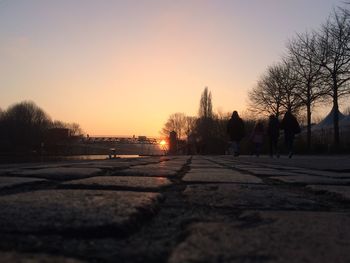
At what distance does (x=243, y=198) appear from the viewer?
2.91 meters

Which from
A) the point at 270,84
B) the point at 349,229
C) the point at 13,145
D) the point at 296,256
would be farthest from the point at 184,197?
the point at 13,145

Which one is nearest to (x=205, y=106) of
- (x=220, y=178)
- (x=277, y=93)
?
(x=277, y=93)

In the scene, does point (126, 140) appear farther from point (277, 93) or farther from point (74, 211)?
point (74, 211)

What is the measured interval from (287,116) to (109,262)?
18.1 metres

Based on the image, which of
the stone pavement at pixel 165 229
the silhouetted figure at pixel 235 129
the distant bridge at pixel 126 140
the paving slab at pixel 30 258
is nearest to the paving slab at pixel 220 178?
the stone pavement at pixel 165 229

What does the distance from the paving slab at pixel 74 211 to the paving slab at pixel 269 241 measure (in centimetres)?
32

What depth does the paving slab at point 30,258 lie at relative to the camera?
4.35 feet

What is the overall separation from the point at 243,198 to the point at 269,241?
128cm

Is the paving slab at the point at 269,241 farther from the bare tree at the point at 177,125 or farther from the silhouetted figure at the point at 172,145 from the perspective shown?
the bare tree at the point at 177,125

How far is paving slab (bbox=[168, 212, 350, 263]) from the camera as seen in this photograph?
4.65 feet

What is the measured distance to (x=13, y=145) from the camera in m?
70.1

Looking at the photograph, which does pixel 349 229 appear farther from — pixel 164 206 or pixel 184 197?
pixel 184 197

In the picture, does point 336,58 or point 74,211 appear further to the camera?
point 336,58

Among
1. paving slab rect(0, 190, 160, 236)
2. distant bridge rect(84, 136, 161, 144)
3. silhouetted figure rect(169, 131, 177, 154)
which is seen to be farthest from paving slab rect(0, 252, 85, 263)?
distant bridge rect(84, 136, 161, 144)
